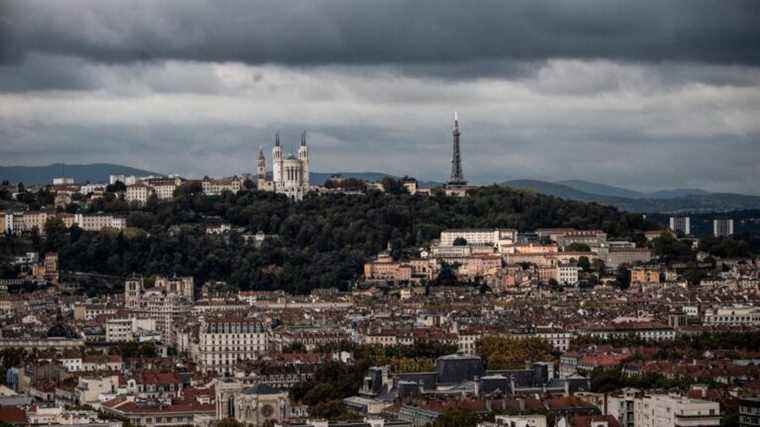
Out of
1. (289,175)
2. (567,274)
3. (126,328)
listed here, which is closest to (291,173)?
(289,175)

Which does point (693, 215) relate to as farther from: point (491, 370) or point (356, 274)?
point (491, 370)

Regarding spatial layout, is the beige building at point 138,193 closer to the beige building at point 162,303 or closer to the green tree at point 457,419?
the beige building at point 162,303

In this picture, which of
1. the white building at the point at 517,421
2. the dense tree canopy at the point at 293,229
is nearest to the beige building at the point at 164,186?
the dense tree canopy at the point at 293,229

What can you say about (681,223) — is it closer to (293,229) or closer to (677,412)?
(293,229)

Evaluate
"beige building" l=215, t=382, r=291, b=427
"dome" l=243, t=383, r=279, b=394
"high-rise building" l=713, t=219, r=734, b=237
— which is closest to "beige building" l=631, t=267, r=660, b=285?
"high-rise building" l=713, t=219, r=734, b=237

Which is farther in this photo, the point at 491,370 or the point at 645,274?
the point at 645,274

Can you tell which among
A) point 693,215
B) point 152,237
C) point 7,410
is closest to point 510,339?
point 7,410
